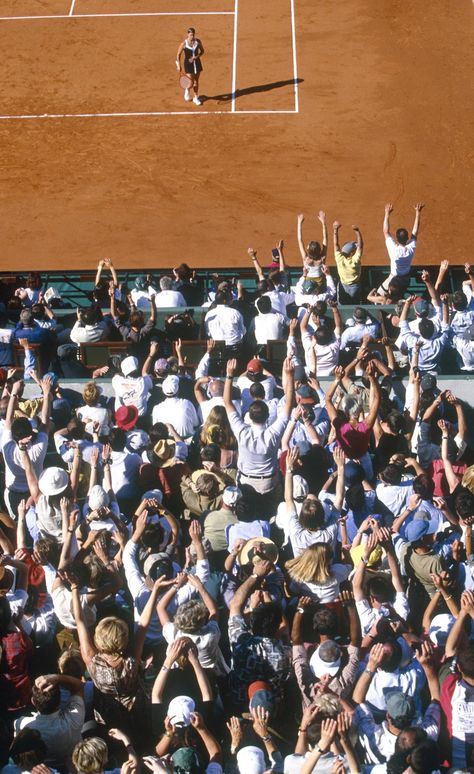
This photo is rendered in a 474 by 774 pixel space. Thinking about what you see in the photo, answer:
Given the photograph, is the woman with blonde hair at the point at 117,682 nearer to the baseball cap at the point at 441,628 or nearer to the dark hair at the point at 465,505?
the baseball cap at the point at 441,628

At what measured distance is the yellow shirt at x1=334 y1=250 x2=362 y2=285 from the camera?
15305 mm

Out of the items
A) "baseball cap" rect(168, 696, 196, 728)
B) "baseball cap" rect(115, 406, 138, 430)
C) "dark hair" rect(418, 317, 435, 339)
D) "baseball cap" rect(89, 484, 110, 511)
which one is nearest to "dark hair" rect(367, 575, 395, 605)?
"baseball cap" rect(168, 696, 196, 728)

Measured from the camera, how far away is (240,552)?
29.2 feet

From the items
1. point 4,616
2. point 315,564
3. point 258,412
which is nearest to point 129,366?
point 258,412

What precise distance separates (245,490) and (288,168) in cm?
1198

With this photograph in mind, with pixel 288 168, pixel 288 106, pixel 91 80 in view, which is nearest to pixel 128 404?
pixel 288 168

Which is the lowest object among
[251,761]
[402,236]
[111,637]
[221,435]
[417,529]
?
[251,761]

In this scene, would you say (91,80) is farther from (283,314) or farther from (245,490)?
(245,490)

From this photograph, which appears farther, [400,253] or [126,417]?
[400,253]

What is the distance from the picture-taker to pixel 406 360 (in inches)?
508

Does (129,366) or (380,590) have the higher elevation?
(129,366)

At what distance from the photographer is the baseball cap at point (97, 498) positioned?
30.8ft

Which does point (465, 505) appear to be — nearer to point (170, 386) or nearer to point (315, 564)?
point (315, 564)

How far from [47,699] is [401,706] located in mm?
2631
